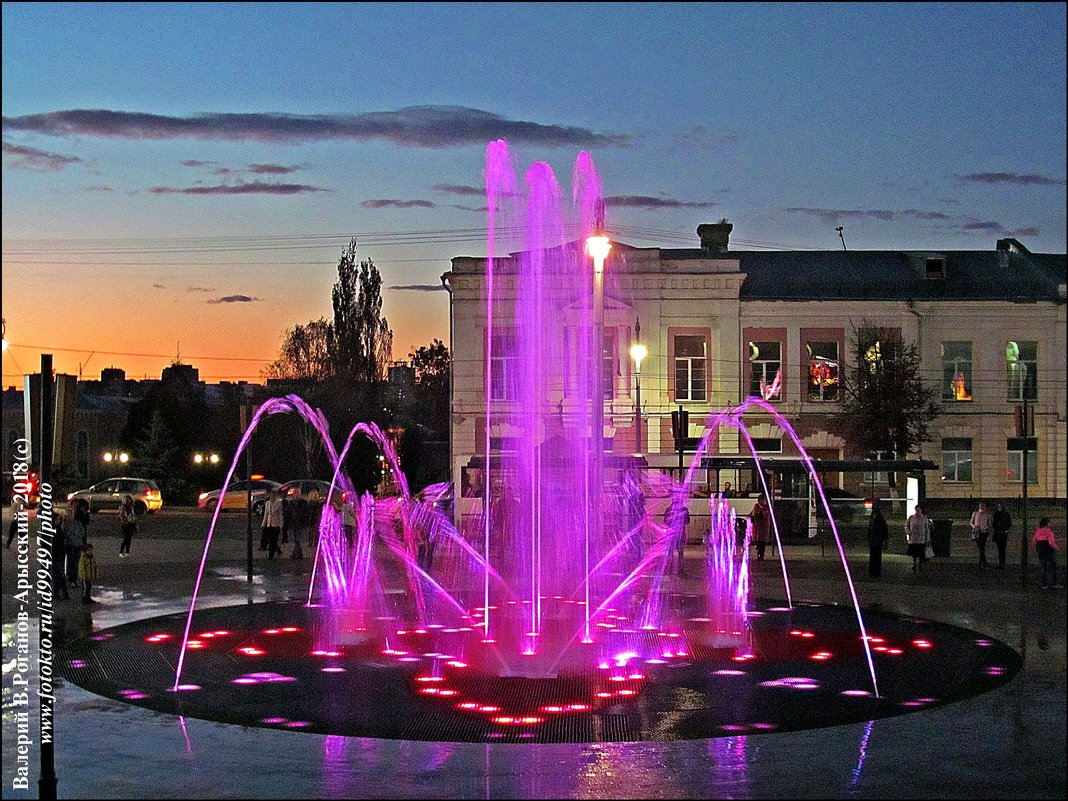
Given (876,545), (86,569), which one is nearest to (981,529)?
(876,545)

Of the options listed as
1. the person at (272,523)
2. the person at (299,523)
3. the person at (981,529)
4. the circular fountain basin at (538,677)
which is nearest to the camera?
the circular fountain basin at (538,677)

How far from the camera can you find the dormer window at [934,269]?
49219 mm

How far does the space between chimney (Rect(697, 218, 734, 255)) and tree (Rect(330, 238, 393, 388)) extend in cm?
1611

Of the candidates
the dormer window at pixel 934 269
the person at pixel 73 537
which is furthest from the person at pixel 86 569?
the dormer window at pixel 934 269

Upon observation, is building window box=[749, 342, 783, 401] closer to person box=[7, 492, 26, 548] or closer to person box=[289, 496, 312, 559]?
person box=[289, 496, 312, 559]

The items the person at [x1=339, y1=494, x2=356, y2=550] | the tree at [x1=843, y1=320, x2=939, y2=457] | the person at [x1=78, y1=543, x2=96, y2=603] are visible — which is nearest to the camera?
the person at [x1=78, y1=543, x2=96, y2=603]

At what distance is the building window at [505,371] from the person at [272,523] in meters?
16.3

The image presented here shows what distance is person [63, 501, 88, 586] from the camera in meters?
21.4

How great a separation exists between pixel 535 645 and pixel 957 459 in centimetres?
3393

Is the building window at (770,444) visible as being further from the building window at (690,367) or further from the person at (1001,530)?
the person at (1001,530)

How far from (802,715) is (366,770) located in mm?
4723

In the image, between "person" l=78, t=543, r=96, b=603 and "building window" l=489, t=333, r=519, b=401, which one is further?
"building window" l=489, t=333, r=519, b=401

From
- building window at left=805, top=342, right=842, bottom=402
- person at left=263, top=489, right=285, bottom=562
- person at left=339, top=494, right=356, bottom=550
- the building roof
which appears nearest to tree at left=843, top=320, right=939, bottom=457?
building window at left=805, top=342, right=842, bottom=402

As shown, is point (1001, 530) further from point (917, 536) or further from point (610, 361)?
point (610, 361)
